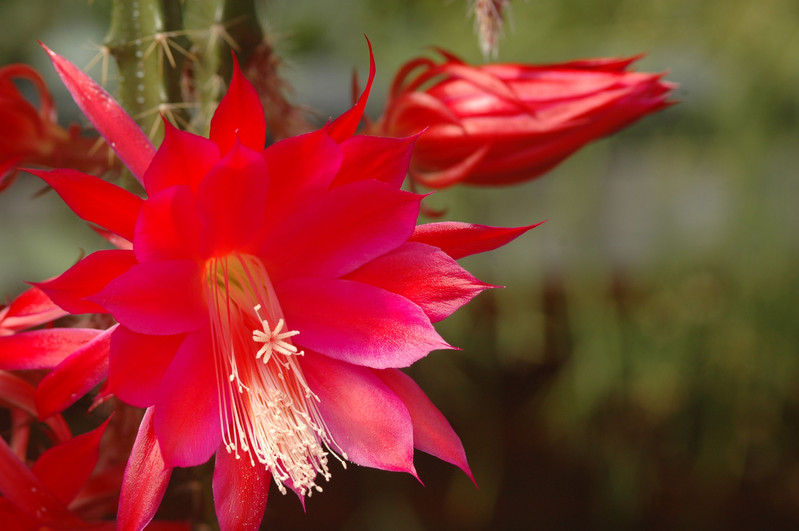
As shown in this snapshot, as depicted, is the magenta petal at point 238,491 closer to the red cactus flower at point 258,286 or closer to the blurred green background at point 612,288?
the red cactus flower at point 258,286

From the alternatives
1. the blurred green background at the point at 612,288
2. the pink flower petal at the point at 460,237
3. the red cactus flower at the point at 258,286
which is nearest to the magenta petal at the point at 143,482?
the red cactus flower at the point at 258,286

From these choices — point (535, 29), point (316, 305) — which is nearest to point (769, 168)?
point (535, 29)

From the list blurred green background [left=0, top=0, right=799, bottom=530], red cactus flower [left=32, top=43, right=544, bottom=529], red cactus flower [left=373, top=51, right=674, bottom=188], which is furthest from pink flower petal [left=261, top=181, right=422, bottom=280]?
blurred green background [left=0, top=0, right=799, bottom=530]

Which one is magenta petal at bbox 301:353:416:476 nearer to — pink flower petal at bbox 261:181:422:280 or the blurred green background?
pink flower petal at bbox 261:181:422:280

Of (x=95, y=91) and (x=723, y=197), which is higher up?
(x=95, y=91)

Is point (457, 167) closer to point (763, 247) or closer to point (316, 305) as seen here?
point (316, 305)

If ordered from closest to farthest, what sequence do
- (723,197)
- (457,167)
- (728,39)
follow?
(457,167)
(728,39)
(723,197)
